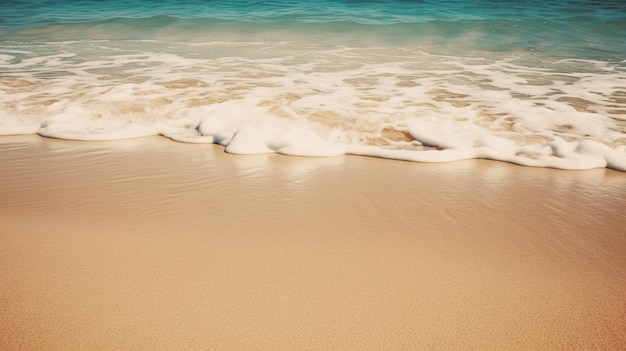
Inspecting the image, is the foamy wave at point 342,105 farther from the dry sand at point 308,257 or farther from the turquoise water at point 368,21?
the turquoise water at point 368,21

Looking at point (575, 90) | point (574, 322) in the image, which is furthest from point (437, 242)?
point (575, 90)

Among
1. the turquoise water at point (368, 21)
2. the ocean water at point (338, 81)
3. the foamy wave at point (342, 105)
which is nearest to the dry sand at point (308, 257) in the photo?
the foamy wave at point (342, 105)

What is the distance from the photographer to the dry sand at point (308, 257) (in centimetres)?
140

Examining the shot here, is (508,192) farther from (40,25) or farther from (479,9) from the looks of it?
(40,25)

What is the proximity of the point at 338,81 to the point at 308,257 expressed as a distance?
146 inches

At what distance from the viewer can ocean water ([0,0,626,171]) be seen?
132 inches

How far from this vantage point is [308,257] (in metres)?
1.83

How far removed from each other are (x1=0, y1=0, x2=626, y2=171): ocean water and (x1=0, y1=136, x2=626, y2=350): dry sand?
564mm

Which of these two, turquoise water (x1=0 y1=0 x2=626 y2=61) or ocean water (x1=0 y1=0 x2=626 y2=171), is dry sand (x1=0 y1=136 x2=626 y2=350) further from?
turquoise water (x1=0 y1=0 x2=626 y2=61)

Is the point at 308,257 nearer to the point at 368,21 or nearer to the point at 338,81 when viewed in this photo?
the point at 338,81

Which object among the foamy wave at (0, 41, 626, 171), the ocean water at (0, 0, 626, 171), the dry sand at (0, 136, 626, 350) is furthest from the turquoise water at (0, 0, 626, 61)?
the dry sand at (0, 136, 626, 350)

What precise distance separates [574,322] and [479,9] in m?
11.2

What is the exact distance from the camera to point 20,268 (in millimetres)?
1700

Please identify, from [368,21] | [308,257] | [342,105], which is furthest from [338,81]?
[368,21]
